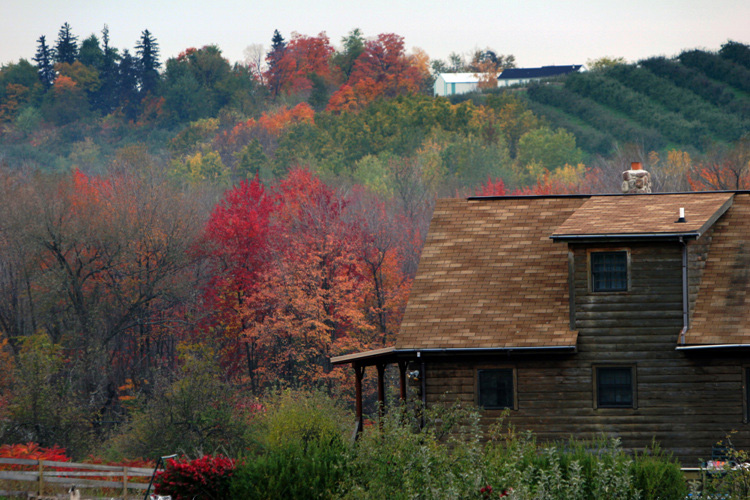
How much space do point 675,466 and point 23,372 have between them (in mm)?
23337

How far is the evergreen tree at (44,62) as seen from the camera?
149 meters

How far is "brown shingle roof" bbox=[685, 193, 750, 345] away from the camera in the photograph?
70.8 feet

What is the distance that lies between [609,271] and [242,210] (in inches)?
1291

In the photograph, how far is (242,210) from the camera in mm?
52844

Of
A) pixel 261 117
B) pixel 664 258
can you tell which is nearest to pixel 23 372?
pixel 664 258

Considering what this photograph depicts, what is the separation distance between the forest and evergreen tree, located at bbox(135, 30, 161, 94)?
11.0ft

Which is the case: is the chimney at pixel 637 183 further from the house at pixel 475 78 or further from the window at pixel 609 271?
the house at pixel 475 78

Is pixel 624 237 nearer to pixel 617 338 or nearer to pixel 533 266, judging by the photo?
pixel 617 338

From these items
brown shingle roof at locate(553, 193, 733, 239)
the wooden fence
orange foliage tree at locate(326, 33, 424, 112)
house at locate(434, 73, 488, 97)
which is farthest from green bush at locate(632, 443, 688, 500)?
house at locate(434, 73, 488, 97)

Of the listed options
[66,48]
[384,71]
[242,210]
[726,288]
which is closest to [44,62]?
[66,48]

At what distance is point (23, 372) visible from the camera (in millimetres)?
33000

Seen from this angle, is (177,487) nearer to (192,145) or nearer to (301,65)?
(192,145)

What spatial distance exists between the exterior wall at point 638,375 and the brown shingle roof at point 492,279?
0.60 metres

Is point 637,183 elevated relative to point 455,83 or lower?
lower
